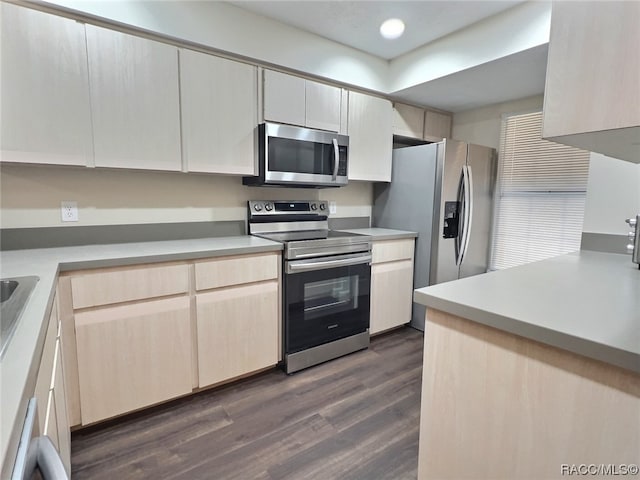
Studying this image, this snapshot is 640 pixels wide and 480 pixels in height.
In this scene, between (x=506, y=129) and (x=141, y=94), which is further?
(x=506, y=129)

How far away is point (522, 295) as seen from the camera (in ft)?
3.29

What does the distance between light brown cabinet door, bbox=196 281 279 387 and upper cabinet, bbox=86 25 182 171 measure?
853 millimetres

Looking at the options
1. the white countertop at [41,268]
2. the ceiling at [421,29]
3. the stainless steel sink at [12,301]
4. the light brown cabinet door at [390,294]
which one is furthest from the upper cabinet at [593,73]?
the light brown cabinet door at [390,294]

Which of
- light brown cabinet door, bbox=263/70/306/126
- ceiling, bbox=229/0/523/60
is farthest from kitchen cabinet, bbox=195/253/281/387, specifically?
ceiling, bbox=229/0/523/60

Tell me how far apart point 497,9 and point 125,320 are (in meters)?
2.88

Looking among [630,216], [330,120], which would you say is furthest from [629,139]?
[330,120]

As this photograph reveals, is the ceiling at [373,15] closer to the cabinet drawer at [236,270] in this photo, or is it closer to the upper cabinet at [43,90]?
the upper cabinet at [43,90]

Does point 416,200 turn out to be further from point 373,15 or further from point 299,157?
point 373,15

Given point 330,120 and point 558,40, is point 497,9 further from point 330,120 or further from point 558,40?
Answer: point 558,40

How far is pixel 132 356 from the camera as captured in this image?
173 cm

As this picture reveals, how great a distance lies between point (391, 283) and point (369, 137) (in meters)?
1.28

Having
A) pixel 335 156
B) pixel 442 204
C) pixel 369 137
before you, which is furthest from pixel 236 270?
pixel 442 204

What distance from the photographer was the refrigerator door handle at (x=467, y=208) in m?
2.89

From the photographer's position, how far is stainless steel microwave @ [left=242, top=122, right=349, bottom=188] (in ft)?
7.51
